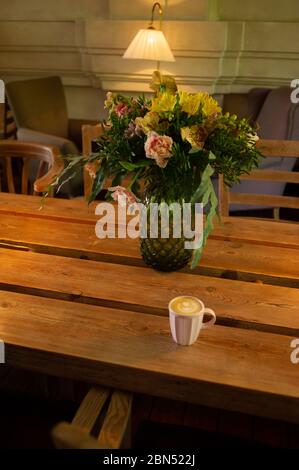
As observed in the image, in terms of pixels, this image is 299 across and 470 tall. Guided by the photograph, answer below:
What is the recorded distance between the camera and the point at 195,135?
885 millimetres

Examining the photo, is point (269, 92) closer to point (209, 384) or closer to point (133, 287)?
point (133, 287)

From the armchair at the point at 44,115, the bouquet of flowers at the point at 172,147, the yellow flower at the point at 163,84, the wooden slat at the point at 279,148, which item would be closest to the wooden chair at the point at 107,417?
the bouquet of flowers at the point at 172,147

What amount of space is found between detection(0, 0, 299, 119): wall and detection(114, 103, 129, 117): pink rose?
89.1 inches

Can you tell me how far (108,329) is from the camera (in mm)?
886

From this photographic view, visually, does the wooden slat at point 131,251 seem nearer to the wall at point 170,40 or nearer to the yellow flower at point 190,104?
the yellow flower at point 190,104

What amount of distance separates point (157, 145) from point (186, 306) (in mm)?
308

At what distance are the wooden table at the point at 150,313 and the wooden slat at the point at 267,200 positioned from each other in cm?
27

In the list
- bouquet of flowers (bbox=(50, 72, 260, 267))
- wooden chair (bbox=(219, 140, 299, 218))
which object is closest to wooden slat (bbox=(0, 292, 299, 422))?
bouquet of flowers (bbox=(50, 72, 260, 267))

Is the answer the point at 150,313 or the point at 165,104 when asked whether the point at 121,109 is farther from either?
the point at 150,313

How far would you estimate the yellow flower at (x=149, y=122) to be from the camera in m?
0.89

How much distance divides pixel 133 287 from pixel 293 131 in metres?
1.80
